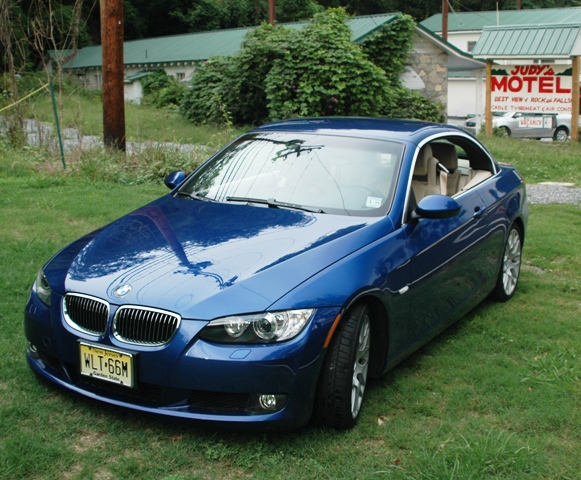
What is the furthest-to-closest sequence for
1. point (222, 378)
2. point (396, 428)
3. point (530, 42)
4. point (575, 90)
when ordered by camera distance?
1. point (530, 42)
2. point (575, 90)
3. point (396, 428)
4. point (222, 378)

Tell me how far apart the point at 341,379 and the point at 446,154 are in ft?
9.70

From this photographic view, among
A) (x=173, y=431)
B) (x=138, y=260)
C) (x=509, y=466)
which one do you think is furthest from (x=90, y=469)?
(x=509, y=466)

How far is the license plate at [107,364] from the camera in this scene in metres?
3.74

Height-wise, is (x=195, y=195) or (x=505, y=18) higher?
(x=505, y=18)

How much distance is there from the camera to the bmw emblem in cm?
387

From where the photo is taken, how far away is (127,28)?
176 feet

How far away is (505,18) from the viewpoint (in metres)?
50.7

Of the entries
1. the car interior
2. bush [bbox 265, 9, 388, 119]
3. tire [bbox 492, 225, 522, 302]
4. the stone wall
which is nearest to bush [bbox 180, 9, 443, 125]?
bush [bbox 265, 9, 388, 119]

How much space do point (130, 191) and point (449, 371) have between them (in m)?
6.32

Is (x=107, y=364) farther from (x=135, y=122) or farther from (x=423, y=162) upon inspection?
(x=135, y=122)

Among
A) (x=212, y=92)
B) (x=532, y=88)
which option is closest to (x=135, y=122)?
(x=212, y=92)

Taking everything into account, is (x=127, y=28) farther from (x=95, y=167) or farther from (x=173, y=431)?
(x=173, y=431)

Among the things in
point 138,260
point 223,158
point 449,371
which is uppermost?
point 223,158

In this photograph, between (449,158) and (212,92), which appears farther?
(212,92)
